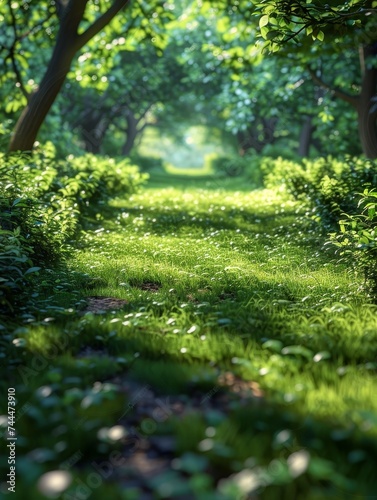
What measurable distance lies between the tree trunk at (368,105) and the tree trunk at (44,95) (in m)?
7.48

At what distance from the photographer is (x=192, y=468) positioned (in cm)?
229

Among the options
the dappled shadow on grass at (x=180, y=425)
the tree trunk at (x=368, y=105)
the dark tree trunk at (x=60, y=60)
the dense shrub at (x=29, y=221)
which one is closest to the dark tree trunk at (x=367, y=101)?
the tree trunk at (x=368, y=105)

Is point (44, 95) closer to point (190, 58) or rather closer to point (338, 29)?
point (338, 29)

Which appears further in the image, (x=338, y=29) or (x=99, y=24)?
(x=99, y=24)

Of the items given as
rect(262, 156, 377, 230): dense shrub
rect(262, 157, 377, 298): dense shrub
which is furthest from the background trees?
rect(262, 157, 377, 298): dense shrub

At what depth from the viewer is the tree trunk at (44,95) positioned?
10578mm

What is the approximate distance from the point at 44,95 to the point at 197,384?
9.06 metres

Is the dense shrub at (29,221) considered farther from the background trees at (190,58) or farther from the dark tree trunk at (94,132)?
the dark tree trunk at (94,132)

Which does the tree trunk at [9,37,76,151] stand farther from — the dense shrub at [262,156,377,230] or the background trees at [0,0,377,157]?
the dense shrub at [262,156,377,230]

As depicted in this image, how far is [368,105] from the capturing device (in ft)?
43.3

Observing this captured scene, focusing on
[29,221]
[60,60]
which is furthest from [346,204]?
[60,60]

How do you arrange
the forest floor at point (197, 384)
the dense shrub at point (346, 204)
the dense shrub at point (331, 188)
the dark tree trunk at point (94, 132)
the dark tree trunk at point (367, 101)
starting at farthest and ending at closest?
the dark tree trunk at point (94, 132)
the dark tree trunk at point (367, 101)
the dense shrub at point (331, 188)
the dense shrub at point (346, 204)
the forest floor at point (197, 384)

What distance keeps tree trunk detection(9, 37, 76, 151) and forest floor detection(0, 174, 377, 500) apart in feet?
16.9

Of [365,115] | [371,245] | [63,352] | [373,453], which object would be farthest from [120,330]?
[365,115]
